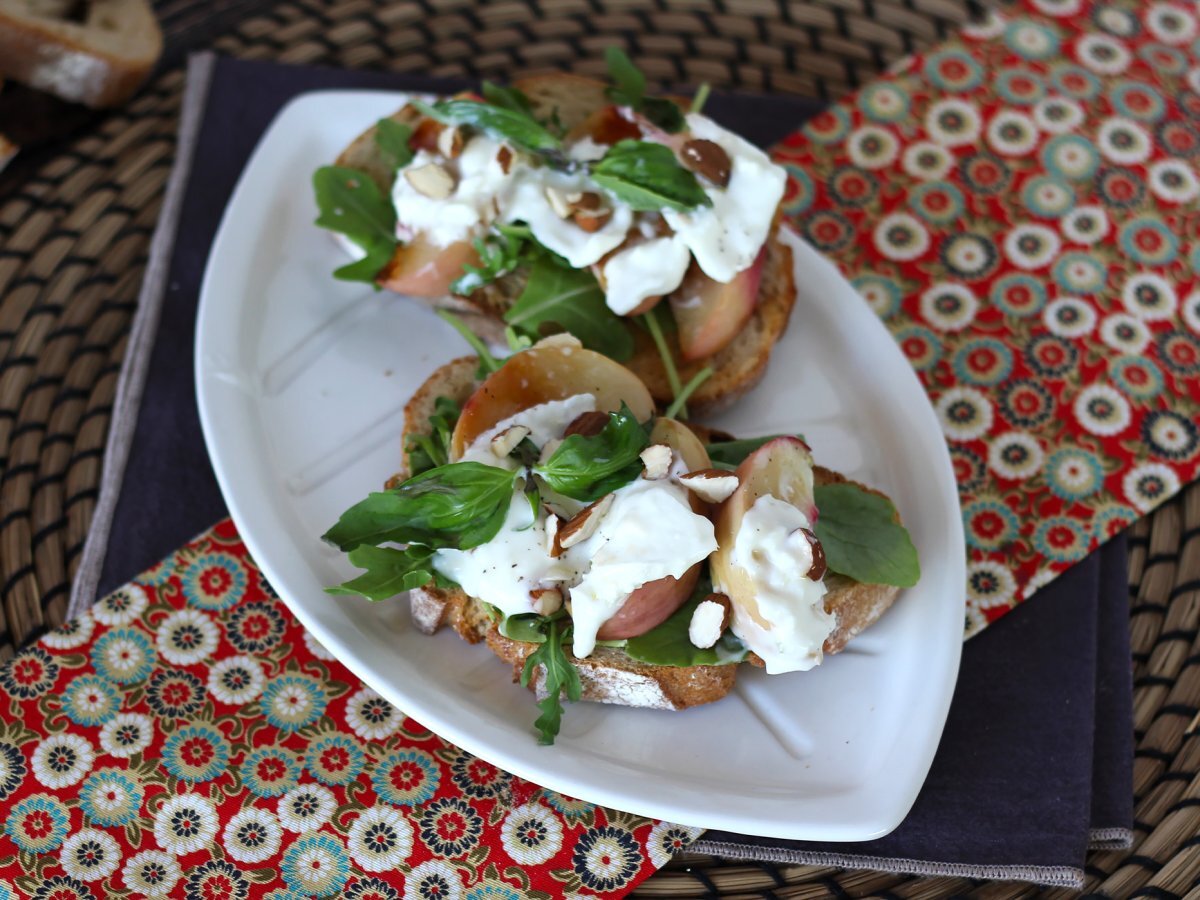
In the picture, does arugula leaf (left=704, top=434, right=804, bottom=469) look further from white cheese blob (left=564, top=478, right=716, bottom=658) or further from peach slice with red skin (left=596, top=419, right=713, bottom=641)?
white cheese blob (left=564, top=478, right=716, bottom=658)

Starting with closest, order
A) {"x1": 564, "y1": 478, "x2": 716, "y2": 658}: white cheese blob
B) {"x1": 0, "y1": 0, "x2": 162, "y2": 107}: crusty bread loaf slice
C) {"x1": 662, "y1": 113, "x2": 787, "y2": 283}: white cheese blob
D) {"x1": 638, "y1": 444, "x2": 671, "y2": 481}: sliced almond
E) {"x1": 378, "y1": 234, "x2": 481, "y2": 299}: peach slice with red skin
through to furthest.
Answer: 1. {"x1": 564, "y1": 478, "x2": 716, "y2": 658}: white cheese blob
2. {"x1": 638, "y1": 444, "x2": 671, "y2": 481}: sliced almond
3. {"x1": 662, "y1": 113, "x2": 787, "y2": 283}: white cheese blob
4. {"x1": 378, "y1": 234, "x2": 481, "y2": 299}: peach slice with red skin
5. {"x1": 0, "y1": 0, "x2": 162, "y2": 107}: crusty bread loaf slice

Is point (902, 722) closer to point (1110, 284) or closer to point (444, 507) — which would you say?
point (444, 507)

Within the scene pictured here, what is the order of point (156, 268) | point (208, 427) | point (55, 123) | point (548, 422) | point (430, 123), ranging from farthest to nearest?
point (55, 123) < point (156, 268) < point (430, 123) < point (208, 427) < point (548, 422)

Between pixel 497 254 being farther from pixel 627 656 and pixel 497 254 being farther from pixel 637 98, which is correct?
pixel 627 656

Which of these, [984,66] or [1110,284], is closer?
[1110,284]

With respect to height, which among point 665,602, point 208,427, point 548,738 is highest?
point 208,427

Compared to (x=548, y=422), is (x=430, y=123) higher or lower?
higher

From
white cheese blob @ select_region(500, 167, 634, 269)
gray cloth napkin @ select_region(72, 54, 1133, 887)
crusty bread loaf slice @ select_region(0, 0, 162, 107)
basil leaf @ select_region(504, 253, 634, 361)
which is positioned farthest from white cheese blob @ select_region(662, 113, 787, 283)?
crusty bread loaf slice @ select_region(0, 0, 162, 107)

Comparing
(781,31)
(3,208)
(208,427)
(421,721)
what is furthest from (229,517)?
(781,31)
